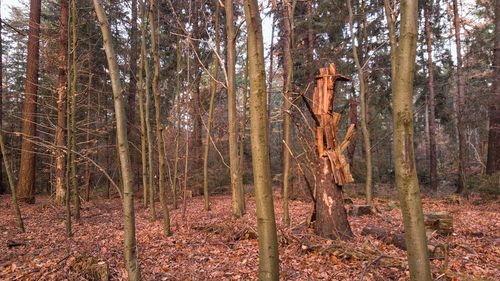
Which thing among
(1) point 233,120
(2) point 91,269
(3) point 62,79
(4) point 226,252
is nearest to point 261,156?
(2) point 91,269

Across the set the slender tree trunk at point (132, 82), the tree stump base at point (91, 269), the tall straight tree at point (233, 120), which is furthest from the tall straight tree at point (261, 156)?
the slender tree trunk at point (132, 82)

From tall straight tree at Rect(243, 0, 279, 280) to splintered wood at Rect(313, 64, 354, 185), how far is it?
12.9ft

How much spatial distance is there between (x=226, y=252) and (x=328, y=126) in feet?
10.1

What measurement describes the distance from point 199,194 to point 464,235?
1280cm

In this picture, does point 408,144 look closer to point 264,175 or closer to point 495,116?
point 264,175

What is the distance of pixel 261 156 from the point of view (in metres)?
2.69

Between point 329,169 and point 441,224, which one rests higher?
point 329,169

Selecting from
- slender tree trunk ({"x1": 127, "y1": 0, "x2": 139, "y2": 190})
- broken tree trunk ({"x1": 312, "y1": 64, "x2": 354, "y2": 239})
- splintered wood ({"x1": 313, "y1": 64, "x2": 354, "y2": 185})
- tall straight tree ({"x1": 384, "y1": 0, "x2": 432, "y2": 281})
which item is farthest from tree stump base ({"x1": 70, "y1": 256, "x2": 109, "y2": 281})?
slender tree trunk ({"x1": 127, "y1": 0, "x2": 139, "y2": 190})

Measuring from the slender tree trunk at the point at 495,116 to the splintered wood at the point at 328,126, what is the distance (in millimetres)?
8851

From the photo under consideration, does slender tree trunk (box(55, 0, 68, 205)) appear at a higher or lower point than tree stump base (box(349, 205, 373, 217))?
higher

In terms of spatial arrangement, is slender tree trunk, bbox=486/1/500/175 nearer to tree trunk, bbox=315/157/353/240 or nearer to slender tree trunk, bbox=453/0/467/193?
slender tree trunk, bbox=453/0/467/193

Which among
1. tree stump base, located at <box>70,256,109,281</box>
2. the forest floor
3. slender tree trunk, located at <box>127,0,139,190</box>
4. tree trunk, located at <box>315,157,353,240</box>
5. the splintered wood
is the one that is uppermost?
slender tree trunk, located at <box>127,0,139,190</box>

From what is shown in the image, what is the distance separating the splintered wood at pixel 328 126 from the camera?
20.9 ft

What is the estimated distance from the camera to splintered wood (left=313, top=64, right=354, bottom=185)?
251 inches
